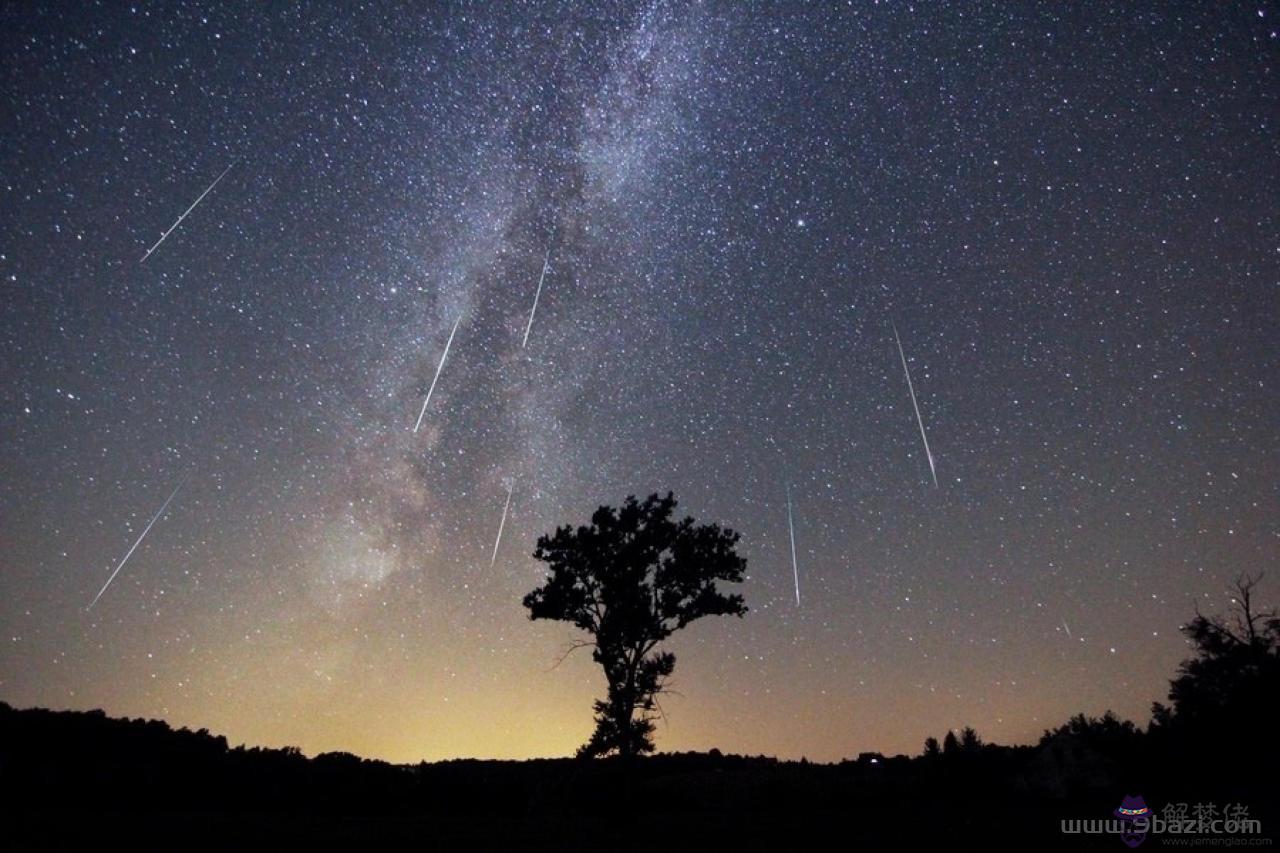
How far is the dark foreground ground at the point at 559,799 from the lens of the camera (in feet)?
43.5

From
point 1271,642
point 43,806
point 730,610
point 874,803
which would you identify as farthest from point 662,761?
point 1271,642

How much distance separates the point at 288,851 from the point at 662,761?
86.0 ft

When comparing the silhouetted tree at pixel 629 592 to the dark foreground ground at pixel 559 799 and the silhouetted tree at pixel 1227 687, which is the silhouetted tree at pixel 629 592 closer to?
the dark foreground ground at pixel 559 799

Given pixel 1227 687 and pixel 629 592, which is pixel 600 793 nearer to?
pixel 629 592

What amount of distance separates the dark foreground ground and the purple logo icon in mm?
298

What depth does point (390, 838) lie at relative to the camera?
44.5 ft

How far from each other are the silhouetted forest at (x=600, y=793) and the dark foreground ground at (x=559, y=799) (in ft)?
0.19

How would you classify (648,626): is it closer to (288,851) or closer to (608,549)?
(608,549)

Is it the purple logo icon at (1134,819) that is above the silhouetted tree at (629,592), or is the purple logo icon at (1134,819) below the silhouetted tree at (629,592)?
below

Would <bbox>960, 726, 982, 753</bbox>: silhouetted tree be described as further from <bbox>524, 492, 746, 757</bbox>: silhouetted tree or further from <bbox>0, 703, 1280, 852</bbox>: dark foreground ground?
<bbox>524, 492, 746, 757</bbox>: silhouetted tree

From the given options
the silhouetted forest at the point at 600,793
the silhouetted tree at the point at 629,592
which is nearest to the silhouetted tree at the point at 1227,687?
the silhouetted forest at the point at 600,793

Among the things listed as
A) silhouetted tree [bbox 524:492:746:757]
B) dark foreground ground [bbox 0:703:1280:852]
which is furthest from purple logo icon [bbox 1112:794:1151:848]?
silhouetted tree [bbox 524:492:746:757]

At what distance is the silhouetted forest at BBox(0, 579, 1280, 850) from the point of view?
13.8 meters

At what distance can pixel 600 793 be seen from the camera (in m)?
23.4
